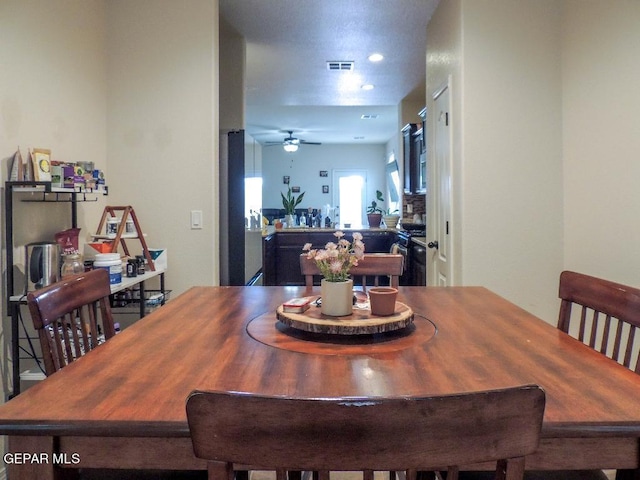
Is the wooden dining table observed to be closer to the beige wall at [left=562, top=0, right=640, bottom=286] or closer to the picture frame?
the picture frame

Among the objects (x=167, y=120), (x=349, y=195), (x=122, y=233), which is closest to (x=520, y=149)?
(x=167, y=120)

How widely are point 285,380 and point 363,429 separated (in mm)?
461

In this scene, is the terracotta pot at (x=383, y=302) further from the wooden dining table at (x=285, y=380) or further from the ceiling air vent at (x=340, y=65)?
A: the ceiling air vent at (x=340, y=65)

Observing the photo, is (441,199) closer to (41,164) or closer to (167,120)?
(167,120)

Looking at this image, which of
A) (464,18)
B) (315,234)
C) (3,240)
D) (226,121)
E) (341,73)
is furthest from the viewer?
(315,234)

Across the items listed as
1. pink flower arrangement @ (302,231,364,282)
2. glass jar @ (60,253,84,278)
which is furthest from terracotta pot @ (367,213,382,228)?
pink flower arrangement @ (302,231,364,282)

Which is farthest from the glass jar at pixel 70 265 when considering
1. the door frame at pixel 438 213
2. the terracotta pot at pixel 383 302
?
the door frame at pixel 438 213

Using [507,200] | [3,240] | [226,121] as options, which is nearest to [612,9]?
[507,200]

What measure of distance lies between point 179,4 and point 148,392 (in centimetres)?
273

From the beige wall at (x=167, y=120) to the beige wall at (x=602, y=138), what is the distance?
2140mm

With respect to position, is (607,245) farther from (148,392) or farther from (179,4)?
(179,4)

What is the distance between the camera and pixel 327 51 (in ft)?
14.3

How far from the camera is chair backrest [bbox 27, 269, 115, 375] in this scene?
1.23 metres

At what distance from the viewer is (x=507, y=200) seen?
2.86 m
